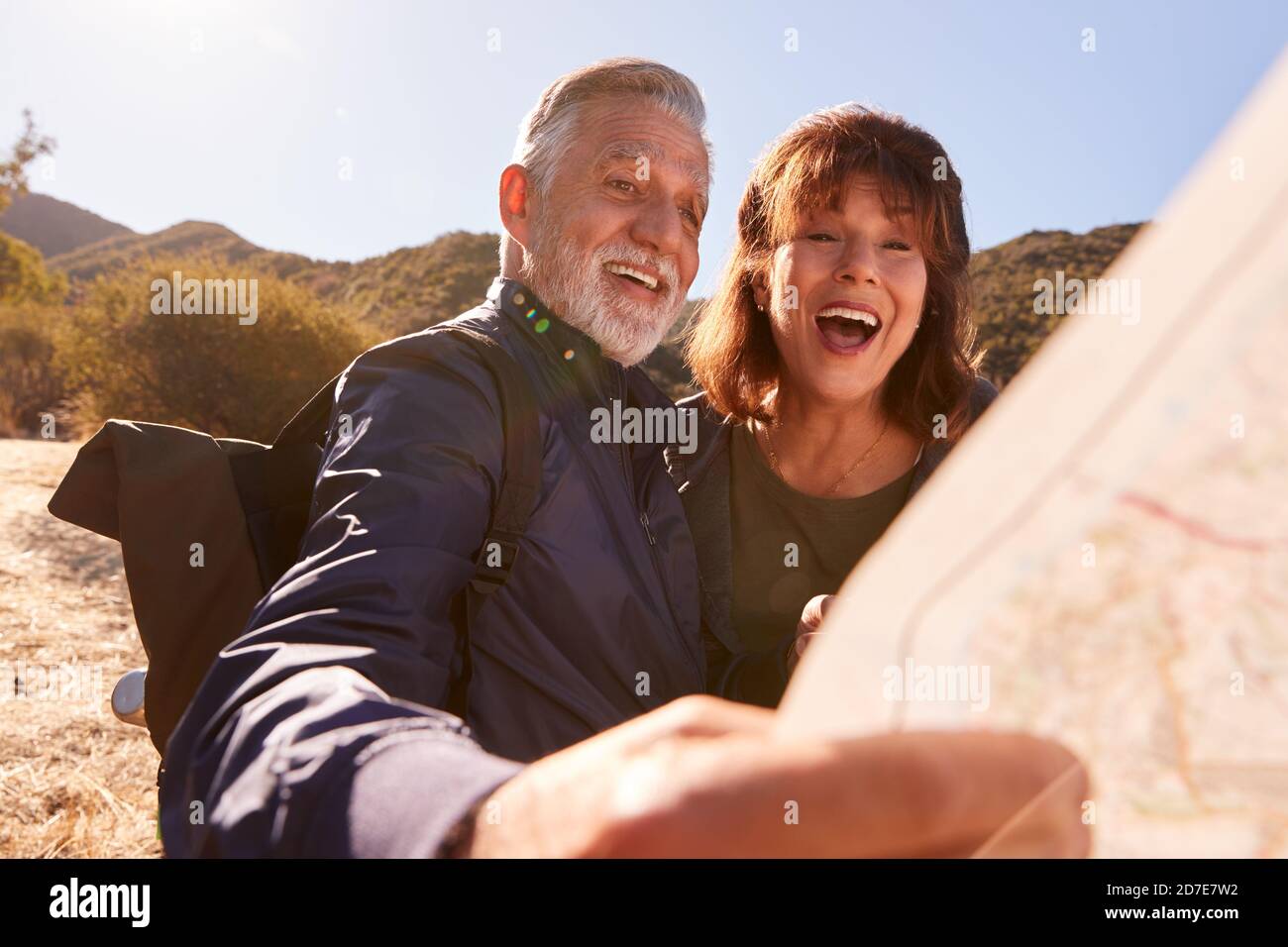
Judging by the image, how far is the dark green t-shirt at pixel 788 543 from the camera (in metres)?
2.43

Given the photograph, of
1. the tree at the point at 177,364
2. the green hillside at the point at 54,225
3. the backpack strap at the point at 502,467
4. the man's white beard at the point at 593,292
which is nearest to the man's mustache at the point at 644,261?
the man's white beard at the point at 593,292

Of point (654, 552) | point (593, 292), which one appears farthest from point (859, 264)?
point (654, 552)

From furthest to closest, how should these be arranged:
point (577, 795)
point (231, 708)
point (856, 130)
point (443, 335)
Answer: point (856, 130), point (443, 335), point (231, 708), point (577, 795)

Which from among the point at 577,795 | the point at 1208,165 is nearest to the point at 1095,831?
the point at 577,795

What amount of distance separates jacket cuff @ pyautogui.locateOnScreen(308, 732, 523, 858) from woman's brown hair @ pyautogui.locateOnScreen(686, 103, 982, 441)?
219 cm

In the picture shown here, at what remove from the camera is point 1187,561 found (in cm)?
56

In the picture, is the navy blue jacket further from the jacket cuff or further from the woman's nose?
the woman's nose

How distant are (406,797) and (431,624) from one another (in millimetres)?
600

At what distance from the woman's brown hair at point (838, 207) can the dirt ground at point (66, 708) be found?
9.31 feet

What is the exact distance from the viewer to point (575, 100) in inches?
96.0

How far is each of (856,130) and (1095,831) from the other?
2433 mm

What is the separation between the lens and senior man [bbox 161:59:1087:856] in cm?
49

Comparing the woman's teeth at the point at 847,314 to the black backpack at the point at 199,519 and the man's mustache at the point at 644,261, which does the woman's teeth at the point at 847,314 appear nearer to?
the man's mustache at the point at 644,261
